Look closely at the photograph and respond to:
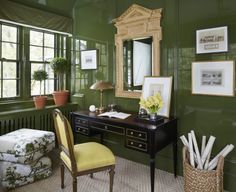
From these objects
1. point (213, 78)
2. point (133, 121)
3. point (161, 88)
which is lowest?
point (133, 121)

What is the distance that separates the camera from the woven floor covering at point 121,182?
2.52 metres

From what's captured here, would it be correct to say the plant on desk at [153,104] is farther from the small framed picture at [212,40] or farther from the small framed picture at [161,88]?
the small framed picture at [212,40]

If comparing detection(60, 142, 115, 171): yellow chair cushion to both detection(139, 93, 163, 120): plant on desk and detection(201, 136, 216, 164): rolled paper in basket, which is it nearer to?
detection(139, 93, 163, 120): plant on desk

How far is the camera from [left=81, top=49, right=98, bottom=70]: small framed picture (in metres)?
3.73

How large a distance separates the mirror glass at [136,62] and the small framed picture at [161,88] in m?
0.14

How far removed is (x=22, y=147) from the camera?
2475 mm

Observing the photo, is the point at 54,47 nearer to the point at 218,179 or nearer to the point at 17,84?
the point at 17,84

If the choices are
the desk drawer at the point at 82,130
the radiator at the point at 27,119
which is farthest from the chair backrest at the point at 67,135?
the radiator at the point at 27,119

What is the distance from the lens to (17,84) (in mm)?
3562

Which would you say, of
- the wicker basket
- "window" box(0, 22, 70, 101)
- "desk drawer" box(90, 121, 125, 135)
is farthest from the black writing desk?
"window" box(0, 22, 70, 101)

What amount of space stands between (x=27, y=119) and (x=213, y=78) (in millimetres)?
2715

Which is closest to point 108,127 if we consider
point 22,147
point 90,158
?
point 90,158

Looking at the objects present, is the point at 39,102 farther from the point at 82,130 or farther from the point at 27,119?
the point at 82,130

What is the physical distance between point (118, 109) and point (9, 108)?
1700 mm
